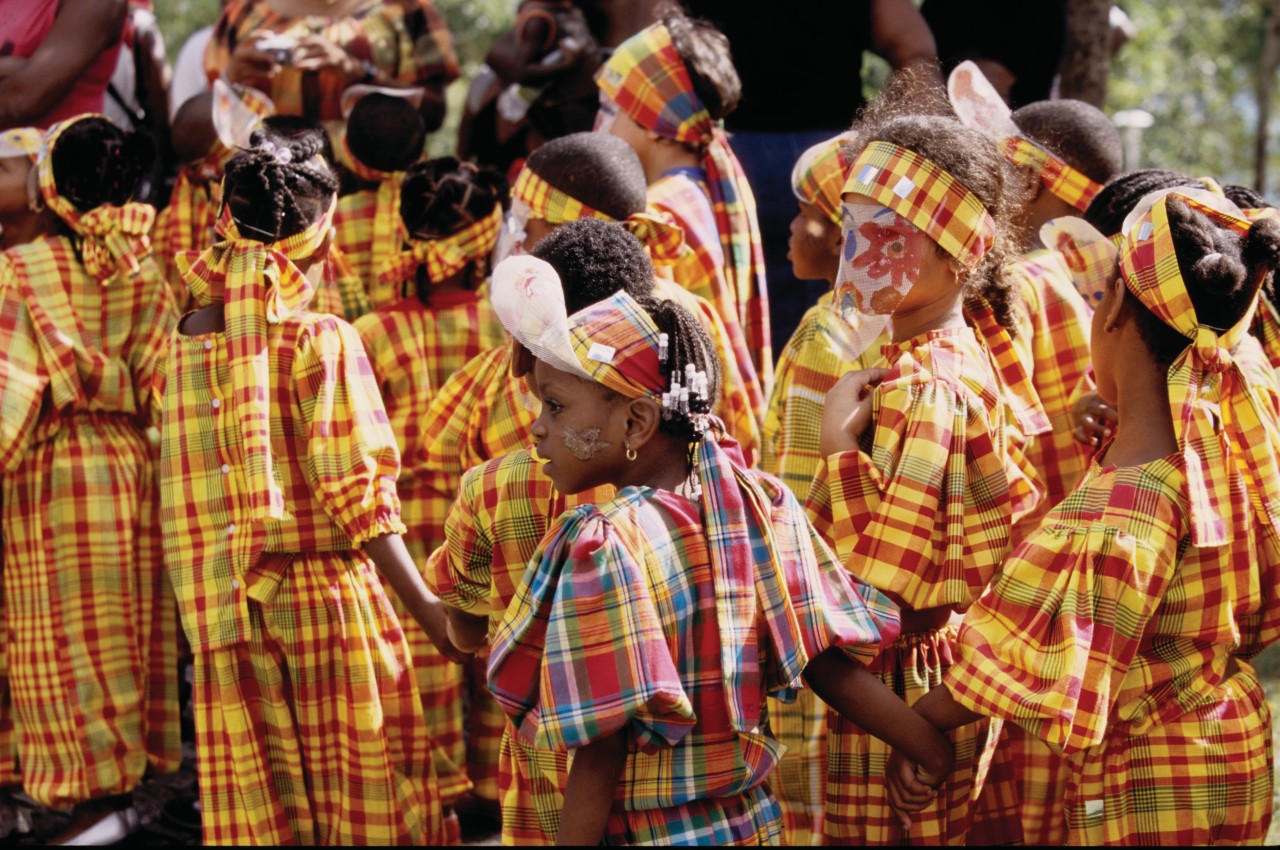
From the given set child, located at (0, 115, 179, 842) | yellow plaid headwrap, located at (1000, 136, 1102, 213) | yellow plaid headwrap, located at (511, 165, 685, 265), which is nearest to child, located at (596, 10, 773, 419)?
yellow plaid headwrap, located at (511, 165, 685, 265)

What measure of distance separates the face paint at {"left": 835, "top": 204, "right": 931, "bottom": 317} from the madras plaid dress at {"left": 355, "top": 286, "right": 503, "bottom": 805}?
5.50ft

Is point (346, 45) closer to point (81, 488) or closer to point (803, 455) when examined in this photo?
point (81, 488)

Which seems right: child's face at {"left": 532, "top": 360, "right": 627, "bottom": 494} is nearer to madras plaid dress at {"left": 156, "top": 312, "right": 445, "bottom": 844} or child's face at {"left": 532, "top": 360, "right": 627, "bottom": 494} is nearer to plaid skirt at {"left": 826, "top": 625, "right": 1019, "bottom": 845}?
plaid skirt at {"left": 826, "top": 625, "right": 1019, "bottom": 845}

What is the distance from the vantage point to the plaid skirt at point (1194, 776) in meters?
2.98

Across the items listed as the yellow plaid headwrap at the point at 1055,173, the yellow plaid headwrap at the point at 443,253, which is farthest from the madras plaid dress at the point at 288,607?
the yellow plaid headwrap at the point at 1055,173

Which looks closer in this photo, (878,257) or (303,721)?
(878,257)

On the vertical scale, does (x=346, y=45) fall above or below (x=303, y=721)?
above

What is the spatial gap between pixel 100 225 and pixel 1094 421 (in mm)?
3205

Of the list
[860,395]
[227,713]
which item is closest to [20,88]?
[227,713]

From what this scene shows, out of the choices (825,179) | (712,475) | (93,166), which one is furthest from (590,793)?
(93,166)

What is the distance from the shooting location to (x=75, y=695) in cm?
467

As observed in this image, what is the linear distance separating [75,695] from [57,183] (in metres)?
1.69

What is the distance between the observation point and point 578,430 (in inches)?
106

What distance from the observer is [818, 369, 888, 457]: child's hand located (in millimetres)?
3115
